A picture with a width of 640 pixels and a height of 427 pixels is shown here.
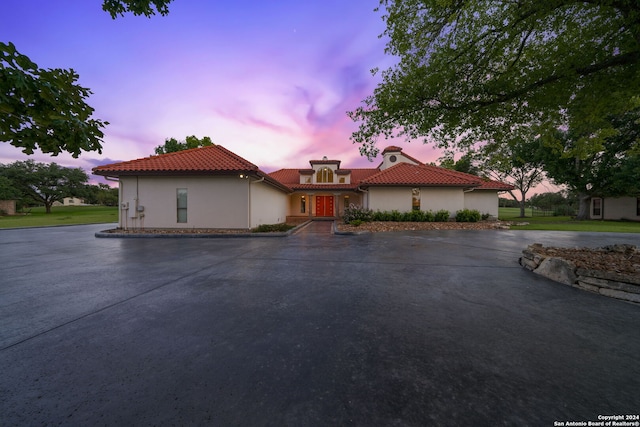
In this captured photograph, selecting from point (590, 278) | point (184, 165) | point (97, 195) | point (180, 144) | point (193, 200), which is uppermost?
point (180, 144)

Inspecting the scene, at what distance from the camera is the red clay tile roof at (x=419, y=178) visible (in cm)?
1800

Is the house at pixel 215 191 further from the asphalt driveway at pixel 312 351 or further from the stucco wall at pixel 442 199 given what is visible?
the asphalt driveway at pixel 312 351

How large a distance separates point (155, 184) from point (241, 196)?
194 inches

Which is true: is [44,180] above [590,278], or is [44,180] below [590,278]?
above

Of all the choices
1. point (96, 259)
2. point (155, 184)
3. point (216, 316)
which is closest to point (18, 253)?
point (96, 259)

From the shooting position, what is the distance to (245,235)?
38.0 feet

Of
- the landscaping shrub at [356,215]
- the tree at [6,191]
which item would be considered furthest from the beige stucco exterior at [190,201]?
the tree at [6,191]

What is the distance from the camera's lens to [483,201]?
74.8 feet

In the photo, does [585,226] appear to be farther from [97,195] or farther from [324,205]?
[97,195]

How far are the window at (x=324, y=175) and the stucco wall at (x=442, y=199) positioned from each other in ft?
34.6

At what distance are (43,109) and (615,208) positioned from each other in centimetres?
4244

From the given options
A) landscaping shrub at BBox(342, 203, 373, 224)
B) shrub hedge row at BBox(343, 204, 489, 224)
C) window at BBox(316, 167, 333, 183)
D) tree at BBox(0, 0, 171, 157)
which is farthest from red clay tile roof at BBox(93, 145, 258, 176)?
window at BBox(316, 167, 333, 183)

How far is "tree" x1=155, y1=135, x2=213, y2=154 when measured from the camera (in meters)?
31.0

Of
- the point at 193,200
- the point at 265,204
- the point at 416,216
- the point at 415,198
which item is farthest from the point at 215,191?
the point at 415,198
